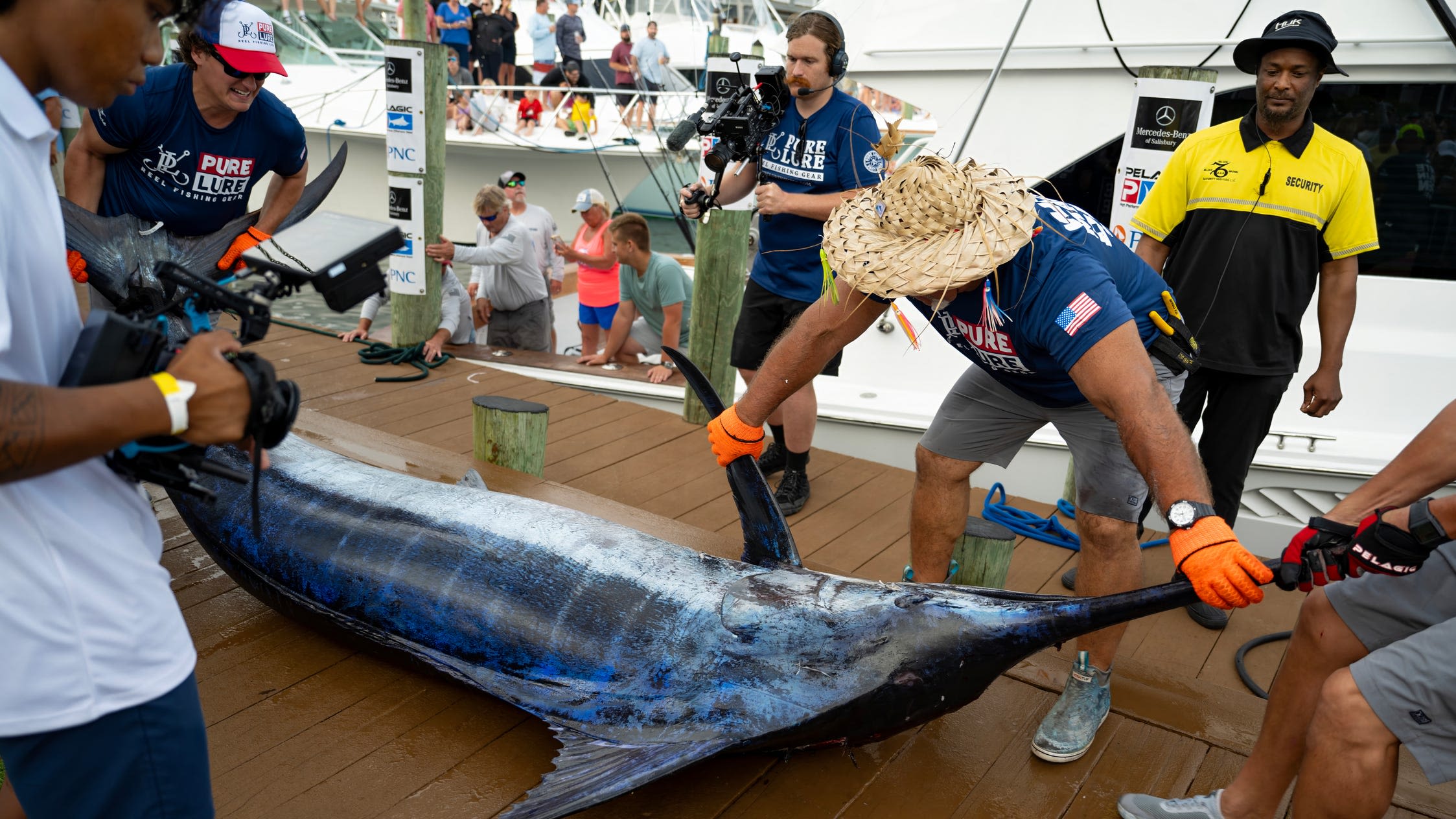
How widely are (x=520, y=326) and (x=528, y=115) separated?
9.27 meters

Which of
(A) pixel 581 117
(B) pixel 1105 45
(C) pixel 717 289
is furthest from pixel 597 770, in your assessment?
(A) pixel 581 117

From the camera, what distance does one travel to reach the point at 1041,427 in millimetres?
2695

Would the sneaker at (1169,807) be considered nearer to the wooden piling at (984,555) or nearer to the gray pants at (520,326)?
the wooden piling at (984,555)

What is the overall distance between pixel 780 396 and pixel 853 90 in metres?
17.9

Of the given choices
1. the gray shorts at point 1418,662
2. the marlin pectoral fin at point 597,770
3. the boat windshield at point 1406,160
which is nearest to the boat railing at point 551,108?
the boat windshield at point 1406,160

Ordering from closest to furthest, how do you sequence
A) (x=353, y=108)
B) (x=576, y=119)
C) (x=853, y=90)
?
(x=576, y=119) → (x=353, y=108) → (x=853, y=90)

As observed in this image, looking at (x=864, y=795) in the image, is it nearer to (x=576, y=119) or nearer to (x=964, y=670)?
(x=964, y=670)

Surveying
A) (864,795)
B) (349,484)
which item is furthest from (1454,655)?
(349,484)

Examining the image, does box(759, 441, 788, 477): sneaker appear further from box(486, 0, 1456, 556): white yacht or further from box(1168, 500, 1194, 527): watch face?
box(1168, 500, 1194, 527): watch face

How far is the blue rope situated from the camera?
12.8 feet

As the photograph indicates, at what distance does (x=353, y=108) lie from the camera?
16109 millimetres

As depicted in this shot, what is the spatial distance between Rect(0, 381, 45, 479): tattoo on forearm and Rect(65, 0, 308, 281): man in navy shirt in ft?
6.43

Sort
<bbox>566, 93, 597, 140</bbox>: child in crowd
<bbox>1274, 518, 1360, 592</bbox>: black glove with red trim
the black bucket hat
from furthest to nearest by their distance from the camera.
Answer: <bbox>566, 93, 597, 140</bbox>: child in crowd, the black bucket hat, <bbox>1274, 518, 1360, 592</bbox>: black glove with red trim

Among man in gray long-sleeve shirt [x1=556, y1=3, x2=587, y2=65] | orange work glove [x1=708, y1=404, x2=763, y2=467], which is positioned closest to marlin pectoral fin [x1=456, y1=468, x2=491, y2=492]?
orange work glove [x1=708, y1=404, x2=763, y2=467]
